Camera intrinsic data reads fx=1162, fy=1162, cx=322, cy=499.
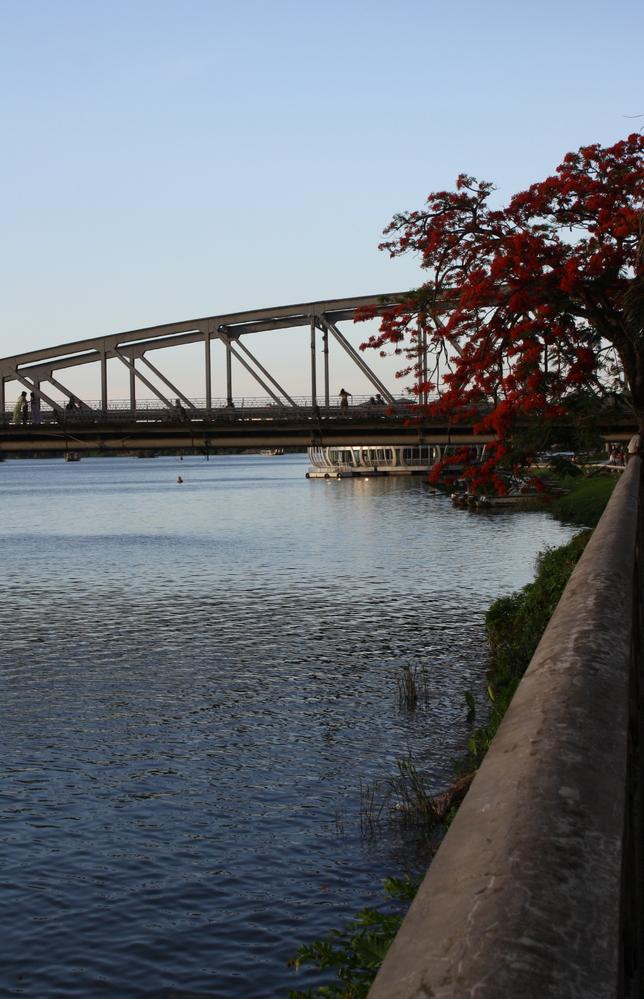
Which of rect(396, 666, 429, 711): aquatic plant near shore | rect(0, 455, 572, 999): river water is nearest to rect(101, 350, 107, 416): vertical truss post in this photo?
rect(0, 455, 572, 999): river water

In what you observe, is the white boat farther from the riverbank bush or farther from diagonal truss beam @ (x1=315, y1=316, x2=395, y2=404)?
the riverbank bush

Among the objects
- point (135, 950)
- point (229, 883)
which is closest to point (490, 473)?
point (229, 883)

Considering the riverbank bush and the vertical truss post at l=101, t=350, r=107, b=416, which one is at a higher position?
the vertical truss post at l=101, t=350, r=107, b=416

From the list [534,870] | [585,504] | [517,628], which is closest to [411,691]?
[517,628]

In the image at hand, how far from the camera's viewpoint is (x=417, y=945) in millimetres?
1901

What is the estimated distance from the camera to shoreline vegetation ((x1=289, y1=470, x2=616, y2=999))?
331 inches

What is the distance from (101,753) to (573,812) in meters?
15.5

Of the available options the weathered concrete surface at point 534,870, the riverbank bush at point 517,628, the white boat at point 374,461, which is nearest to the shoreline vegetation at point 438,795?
the riverbank bush at point 517,628

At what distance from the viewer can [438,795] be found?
14.2 metres

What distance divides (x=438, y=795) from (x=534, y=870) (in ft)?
41.4

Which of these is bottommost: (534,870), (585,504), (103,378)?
(585,504)

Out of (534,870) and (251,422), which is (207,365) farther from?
(534,870)

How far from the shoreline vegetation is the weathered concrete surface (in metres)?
4.59

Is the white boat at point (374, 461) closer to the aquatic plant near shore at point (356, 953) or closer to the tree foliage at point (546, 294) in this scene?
the tree foliage at point (546, 294)
